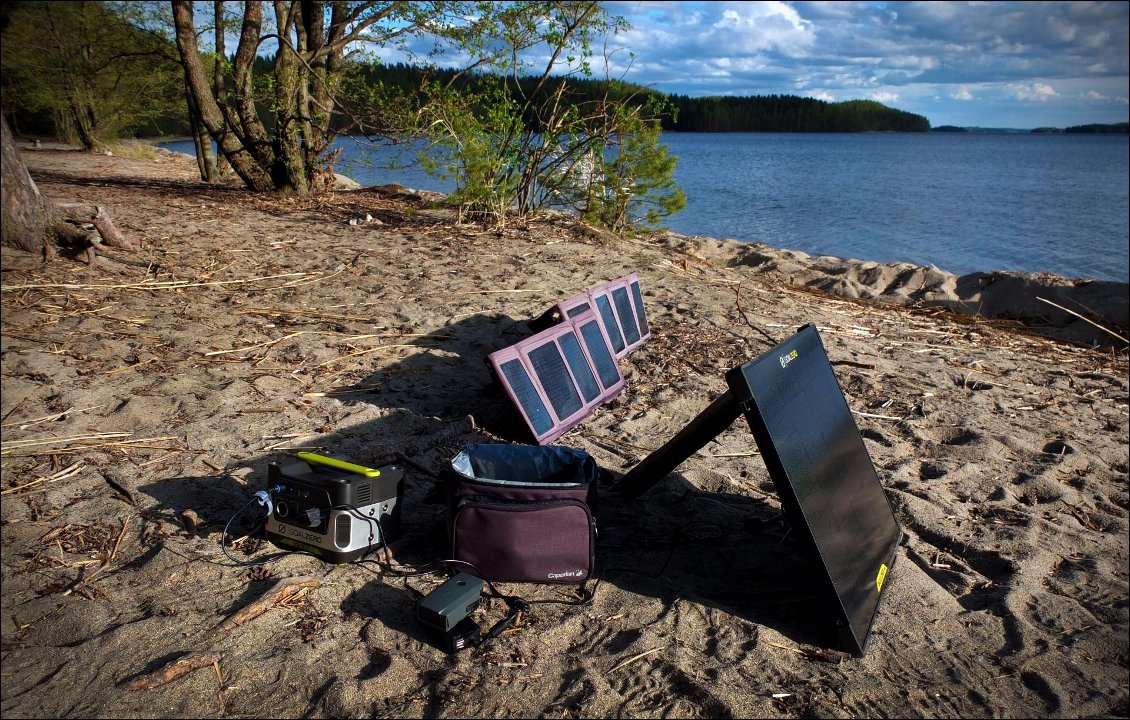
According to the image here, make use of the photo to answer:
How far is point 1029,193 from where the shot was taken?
30375 millimetres

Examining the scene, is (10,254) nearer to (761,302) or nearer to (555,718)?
(555,718)

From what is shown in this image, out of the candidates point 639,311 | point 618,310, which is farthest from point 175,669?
point 639,311

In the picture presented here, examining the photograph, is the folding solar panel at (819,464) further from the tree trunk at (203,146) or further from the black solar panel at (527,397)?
the tree trunk at (203,146)

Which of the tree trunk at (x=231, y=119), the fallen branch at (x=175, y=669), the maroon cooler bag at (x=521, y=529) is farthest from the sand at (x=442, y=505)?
the tree trunk at (x=231, y=119)

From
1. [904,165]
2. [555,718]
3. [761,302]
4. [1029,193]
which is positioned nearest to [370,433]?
[555,718]

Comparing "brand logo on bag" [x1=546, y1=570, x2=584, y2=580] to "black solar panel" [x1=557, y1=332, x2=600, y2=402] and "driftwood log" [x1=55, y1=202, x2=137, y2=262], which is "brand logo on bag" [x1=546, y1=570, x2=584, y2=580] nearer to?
"black solar panel" [x1=557, y1=332, x2=600, y2=402]

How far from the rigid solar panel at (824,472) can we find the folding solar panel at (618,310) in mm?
2284

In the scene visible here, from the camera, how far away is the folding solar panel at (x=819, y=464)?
2.73 meters

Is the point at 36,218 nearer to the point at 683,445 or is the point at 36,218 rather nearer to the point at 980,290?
the point at 683,445

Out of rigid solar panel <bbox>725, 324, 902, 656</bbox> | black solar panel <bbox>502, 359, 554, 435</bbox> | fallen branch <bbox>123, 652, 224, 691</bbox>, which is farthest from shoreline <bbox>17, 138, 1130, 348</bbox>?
fallen branch <bbox>123, 652, 224, 691</bbox>

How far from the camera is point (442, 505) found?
12.4ft

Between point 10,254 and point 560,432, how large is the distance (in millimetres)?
3924

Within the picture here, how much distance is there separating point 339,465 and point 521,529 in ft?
2.78

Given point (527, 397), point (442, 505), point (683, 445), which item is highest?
point (683, 445)
